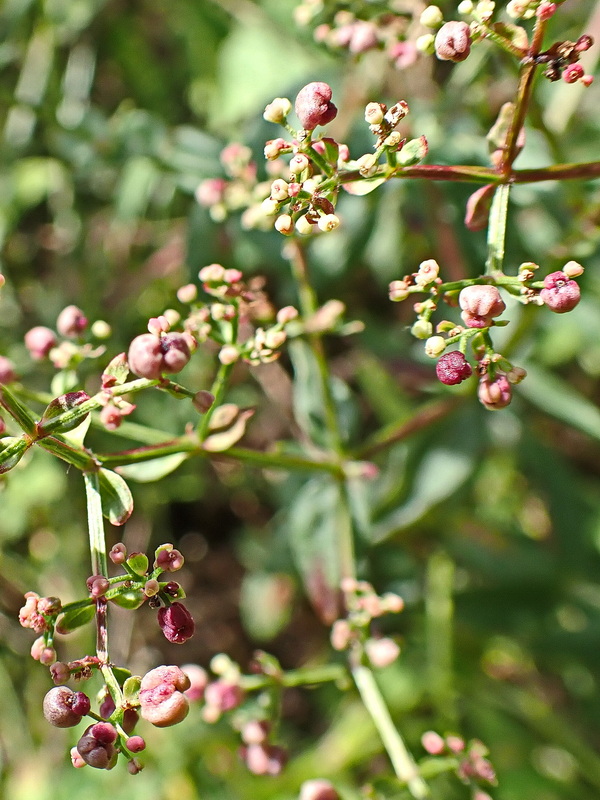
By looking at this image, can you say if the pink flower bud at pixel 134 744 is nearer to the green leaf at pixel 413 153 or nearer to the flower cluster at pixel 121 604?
the flower cluster at pixel 121 604

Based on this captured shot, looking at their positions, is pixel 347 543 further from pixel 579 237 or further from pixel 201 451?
pixel 579 237

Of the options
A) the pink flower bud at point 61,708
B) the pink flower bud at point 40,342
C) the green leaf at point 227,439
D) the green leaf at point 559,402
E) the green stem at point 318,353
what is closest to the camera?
the pink flower bud at point 61,708

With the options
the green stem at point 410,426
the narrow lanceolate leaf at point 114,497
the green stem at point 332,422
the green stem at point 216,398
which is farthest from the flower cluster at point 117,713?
the green stem at point 410,426

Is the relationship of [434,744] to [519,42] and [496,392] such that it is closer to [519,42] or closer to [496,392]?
[496,392]

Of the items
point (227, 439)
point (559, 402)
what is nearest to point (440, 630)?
point (559, 402)

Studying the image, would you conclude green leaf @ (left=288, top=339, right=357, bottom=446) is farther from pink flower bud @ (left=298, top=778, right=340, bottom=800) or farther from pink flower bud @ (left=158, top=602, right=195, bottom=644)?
pink flower bud @ (left=158, top=602, right=195, bottom=644)

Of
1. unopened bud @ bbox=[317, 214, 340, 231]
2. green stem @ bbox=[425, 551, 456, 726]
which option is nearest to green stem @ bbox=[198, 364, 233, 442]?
unopened bud @ bbox=[317, 214, 340, 231]

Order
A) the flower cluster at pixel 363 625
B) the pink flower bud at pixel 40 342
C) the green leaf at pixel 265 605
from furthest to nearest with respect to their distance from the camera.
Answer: the green leaf at pixel 265 605
the flower cluster at pixel 363 625
the pink flower bud at pixel 40 342

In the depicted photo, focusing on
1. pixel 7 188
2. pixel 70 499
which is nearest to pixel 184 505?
pixel 70 499
